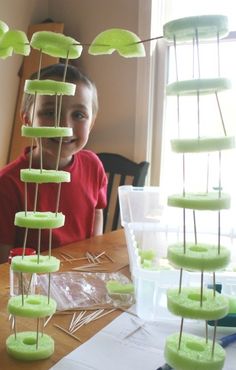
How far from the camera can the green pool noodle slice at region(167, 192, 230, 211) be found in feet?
1.38

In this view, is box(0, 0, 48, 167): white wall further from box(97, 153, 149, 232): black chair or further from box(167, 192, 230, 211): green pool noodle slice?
box(167, 192, 230, 211): green pool noodle slice

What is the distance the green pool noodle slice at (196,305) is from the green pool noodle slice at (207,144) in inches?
6.1

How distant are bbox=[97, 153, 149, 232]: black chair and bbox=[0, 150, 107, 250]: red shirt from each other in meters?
0.36

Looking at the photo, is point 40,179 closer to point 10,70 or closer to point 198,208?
point 198,208

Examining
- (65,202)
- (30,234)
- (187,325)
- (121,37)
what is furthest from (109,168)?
(121,37)

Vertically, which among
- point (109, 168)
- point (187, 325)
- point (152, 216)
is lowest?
point (187, 325)

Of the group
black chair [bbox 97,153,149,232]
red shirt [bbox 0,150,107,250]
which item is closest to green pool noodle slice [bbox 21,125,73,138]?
red shirt [bbox 0,150,107,250]

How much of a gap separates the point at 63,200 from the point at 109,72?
0.91 m

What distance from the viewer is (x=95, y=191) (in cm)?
151

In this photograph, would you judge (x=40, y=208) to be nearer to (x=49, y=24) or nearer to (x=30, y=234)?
(x=30, y=234)

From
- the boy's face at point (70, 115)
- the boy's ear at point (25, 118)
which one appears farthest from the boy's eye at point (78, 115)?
the boy's ear at point (25, 118)

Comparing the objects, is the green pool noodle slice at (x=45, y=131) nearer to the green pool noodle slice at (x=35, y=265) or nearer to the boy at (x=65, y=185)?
the green pool noodle slice at (x=35, y=265)

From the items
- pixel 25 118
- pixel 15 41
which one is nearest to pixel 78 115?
pixel 25 118

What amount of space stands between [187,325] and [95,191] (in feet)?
2.82
